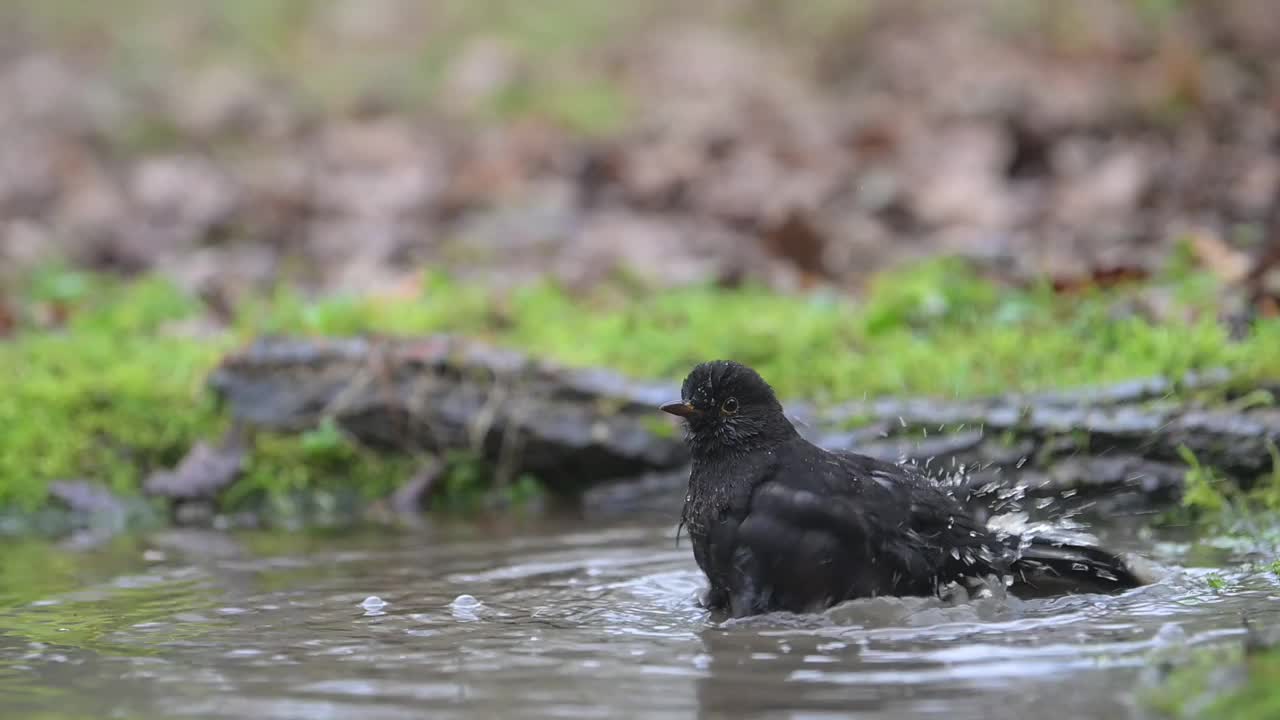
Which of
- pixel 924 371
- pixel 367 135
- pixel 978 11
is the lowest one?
pixel 924 371

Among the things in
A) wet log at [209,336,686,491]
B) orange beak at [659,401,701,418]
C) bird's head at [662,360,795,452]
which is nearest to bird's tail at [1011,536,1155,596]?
bird's head at [662,360,795,452]

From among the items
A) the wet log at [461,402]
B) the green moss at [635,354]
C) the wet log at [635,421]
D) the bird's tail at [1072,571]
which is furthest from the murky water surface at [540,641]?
the green moss at [635,354]

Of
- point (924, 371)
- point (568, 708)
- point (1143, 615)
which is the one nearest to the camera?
point (568, 708)

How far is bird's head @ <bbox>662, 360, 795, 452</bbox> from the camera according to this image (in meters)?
4.40

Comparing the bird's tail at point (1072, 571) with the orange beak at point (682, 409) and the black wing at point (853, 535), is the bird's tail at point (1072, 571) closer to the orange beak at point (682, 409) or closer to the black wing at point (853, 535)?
the black wing at point (853, 535)

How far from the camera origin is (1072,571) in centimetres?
429

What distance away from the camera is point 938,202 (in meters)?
10.4

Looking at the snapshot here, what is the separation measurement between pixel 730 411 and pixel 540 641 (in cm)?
95

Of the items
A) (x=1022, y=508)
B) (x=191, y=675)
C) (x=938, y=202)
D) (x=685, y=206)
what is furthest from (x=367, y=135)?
(x=191, y=675)

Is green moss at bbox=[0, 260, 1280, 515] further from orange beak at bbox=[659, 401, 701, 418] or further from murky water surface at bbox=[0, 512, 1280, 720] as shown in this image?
orange beak at bbox=[659, 401, 701, 418]

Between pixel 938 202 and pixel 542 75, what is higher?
pixel 542 75

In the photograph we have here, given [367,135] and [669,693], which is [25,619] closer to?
[669,693]

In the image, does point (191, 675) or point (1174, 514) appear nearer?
point (191, 675)

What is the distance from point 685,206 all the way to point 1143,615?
7.49m
